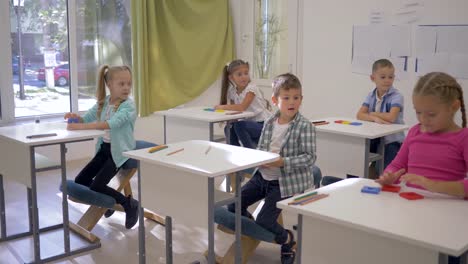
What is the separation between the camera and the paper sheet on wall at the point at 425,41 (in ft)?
15.1

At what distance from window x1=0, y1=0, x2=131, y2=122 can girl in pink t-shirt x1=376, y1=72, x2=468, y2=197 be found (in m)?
4.47

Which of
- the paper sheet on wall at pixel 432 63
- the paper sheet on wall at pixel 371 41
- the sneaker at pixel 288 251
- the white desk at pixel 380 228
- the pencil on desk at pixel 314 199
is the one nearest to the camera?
the white desk at pixel 380 228

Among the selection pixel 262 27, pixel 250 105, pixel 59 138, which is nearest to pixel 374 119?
pixel 250 105

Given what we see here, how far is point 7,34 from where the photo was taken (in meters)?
5.15

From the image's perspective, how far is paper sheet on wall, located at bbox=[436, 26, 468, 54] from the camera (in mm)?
4398

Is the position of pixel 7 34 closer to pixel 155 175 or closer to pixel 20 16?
pixel 20 16

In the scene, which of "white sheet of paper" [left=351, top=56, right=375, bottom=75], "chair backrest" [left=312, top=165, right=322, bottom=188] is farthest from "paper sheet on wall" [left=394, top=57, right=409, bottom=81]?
"chair backrest" [left=312, top=165, right=322, bottom=188]

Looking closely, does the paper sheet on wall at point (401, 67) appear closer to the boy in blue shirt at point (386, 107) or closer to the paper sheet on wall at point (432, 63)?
the paper sheet on wall at point (432, 63)

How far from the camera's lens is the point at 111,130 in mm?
3480

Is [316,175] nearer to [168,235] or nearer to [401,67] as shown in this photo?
[168,235]

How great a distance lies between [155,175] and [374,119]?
5.78 feet

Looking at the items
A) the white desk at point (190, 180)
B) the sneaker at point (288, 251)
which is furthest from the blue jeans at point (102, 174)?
the sneaker at point (288, 251)

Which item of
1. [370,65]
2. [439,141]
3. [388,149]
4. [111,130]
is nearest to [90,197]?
[111,130]

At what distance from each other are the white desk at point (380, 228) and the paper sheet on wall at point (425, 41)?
3065 millimetres
